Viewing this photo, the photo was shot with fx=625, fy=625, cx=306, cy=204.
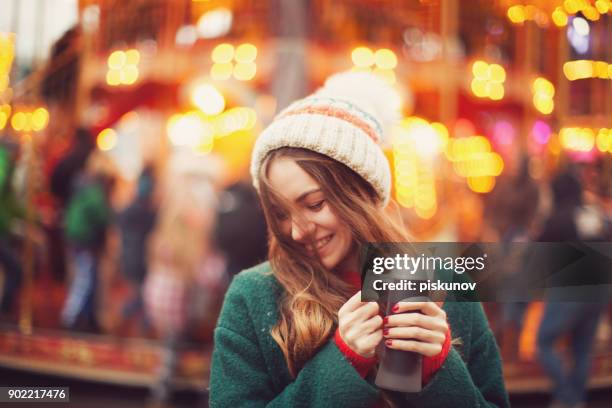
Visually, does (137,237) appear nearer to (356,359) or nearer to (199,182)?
(199,182)

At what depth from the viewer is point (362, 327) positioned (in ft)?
3.46

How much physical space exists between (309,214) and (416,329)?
302 millimetres

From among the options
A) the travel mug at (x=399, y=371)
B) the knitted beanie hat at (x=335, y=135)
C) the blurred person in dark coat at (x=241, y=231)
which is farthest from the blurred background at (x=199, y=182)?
the travel mug at (x=399, y=371)

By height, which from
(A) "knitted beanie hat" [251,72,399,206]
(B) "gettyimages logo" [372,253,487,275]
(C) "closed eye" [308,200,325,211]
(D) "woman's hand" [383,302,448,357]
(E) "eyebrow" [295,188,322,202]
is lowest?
(D) "woman's hand" [383,302,448,357]

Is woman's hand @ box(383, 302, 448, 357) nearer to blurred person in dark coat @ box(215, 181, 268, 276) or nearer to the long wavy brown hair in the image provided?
the long wavy brown hair

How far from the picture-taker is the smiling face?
1.19 metres

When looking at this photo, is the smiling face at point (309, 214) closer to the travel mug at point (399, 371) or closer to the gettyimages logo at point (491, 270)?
the gettyimages logo at point (491, 270)

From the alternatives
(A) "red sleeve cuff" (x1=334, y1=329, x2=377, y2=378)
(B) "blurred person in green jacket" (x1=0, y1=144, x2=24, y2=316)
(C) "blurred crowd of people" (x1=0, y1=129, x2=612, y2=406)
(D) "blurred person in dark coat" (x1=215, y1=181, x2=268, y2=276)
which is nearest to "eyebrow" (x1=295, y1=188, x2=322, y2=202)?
(A) "red sleeve cuff" (x1=334, y1=329, x2=377, y2=378)

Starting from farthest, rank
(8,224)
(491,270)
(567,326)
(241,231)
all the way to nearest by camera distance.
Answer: (8,224) < (241,231) < (567,326) < (491,270)

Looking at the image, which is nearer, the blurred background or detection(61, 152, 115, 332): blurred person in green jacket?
the blurred background

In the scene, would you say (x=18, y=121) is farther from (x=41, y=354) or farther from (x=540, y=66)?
(x=540, y=66)

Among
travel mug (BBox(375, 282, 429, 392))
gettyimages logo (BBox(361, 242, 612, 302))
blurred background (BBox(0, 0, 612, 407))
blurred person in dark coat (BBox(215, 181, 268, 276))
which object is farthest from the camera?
blurred person in dark coat (BBox(215, 181, 268, 276))

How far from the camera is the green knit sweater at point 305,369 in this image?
3.57 ft

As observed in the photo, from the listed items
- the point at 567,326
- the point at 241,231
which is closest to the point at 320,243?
the point at 567,326
